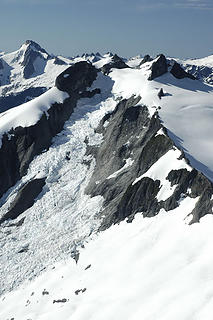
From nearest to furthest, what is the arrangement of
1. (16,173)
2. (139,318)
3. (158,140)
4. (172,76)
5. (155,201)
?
(139,318) → (155,201) → (158,140) → (16,173) → (172,76)

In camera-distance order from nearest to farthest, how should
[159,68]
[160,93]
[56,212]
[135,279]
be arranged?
[135,279] < [56,212] < [160,93] < [159,68]

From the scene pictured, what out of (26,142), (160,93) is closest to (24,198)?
(26,142)

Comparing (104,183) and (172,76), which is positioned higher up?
(172,76)

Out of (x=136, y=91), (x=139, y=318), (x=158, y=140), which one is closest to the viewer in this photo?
(x=139, y=318)

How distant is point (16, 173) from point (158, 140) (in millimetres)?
33183

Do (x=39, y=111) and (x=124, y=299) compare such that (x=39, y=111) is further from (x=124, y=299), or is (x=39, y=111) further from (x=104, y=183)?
(x=124, y=299)

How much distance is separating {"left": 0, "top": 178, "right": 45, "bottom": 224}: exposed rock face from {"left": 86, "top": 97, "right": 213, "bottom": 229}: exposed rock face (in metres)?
10.7

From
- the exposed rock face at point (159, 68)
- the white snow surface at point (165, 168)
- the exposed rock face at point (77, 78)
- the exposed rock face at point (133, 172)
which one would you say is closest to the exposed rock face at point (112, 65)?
the exposed rock face at point (77, 78)

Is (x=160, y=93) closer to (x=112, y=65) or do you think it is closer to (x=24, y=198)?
(x=112, y=65)

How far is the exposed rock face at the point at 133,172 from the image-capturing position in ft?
186

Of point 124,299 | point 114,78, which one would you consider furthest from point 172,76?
point 124,299

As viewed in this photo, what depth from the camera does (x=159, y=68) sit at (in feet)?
351

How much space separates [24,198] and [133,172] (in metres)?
21.9

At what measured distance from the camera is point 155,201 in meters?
60.3
